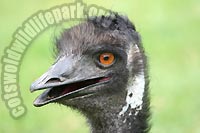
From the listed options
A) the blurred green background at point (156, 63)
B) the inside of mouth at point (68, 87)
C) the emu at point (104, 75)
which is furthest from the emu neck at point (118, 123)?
the blurred green background at point (156, 63)

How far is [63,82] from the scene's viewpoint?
16.9 ft

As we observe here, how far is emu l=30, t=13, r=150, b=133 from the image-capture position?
17.3 feet

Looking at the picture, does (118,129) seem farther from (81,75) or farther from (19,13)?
(19,13)

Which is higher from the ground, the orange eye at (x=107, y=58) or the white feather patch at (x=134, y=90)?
the orange eye at (x=107, y=58)

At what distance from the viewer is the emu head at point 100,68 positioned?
17.2 feet

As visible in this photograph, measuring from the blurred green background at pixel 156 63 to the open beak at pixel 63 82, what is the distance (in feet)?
3.57

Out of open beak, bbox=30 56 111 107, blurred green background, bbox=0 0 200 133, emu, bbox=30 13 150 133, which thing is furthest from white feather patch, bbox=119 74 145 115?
blurred green background, bbox=0 0 200 133

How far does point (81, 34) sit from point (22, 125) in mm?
2986

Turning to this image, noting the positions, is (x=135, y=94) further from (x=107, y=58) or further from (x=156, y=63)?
(x=156, y=63)

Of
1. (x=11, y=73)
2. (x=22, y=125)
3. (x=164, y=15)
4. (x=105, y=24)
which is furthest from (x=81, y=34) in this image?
(x=164, y=15)

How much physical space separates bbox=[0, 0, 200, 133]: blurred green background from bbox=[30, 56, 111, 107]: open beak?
1.09 metres

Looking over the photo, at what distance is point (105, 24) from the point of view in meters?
5.45

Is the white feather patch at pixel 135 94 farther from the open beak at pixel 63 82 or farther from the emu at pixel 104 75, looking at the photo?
the open beak at pixel 63 82

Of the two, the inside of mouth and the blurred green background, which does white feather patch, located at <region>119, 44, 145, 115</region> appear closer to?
the inside of mouth
